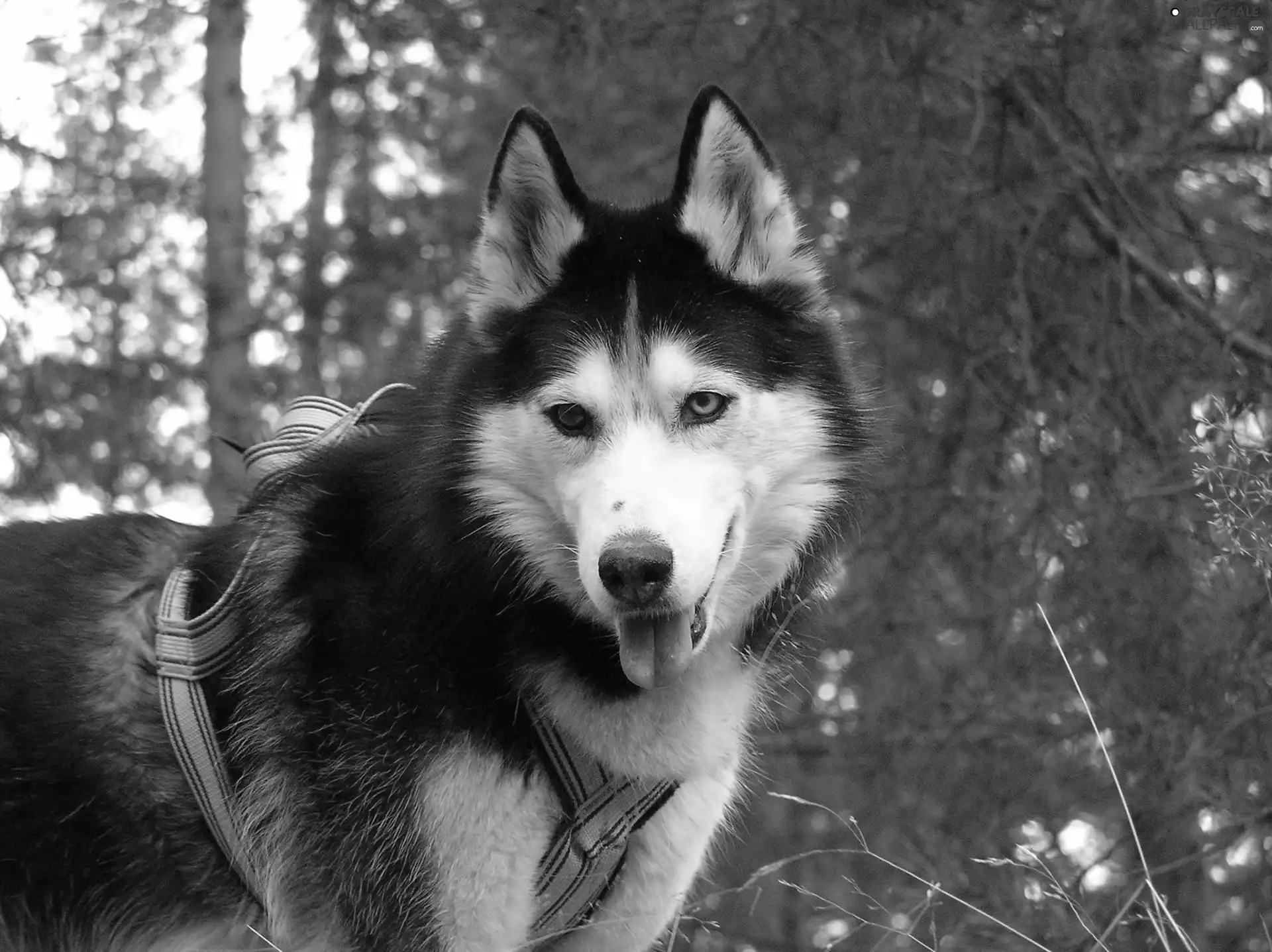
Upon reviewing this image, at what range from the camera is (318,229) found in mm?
7355

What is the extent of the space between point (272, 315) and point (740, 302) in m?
4.60

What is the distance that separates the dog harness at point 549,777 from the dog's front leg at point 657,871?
39mm

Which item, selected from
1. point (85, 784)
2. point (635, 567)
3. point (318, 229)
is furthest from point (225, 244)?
point (635, 567)

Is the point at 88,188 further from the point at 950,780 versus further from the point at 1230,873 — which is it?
the point at 1230,873

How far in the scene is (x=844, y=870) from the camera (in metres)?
10.8

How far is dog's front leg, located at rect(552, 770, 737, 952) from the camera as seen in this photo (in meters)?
2.80

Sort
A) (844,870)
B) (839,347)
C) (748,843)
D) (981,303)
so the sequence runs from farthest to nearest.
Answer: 1. (844,870)
2. (748,843)
3. (981,303)
4. (839,347)

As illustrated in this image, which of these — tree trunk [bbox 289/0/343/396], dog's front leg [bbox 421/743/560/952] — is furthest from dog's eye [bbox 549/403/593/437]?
tree trunk [bbox 289/0/343/396]

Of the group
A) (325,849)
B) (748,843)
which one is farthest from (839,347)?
(748,843)

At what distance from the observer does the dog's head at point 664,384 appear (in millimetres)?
2520

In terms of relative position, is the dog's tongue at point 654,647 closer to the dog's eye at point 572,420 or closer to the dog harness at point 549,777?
the dog harness at point 549,777

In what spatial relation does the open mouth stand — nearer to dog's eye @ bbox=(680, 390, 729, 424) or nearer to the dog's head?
the dog's head

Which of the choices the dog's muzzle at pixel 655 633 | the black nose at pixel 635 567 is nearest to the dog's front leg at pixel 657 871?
the dog's muzzle at pixel 655 633

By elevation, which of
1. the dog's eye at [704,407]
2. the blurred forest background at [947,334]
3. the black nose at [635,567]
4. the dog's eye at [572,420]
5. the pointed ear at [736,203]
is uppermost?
the pointed ear at [736,203]
